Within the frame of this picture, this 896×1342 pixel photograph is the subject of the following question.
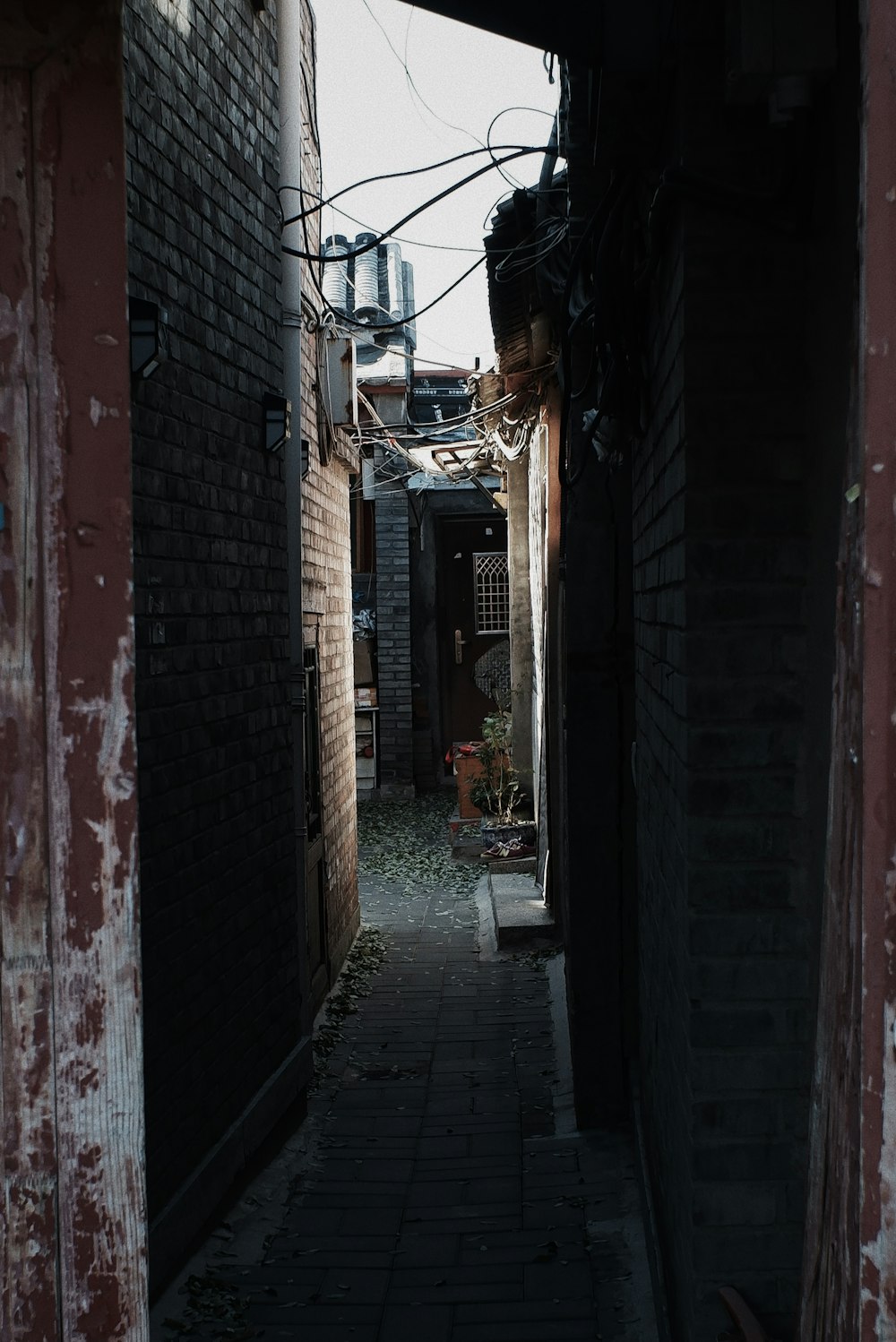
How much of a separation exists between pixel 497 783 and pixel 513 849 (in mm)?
1128

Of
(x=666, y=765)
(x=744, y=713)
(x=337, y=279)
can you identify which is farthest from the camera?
(x=337, y=279)

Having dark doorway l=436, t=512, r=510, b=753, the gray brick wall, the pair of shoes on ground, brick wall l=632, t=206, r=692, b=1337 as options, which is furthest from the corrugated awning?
dark doorway l=436, t=512, r=510, b=753

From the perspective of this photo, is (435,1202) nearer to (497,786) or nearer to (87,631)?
(87,631)

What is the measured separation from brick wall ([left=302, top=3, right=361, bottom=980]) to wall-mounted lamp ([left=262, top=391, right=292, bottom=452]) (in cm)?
165

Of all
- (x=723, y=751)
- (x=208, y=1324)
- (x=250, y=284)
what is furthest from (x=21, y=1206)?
(x=250, y=284)

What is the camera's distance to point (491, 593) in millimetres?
18453

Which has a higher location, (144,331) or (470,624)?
(144,331)

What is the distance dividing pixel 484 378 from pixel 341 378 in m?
1.54

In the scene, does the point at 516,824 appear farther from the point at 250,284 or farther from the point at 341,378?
the point at 250,284

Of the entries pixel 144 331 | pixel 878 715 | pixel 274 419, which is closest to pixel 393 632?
pixel 274 419

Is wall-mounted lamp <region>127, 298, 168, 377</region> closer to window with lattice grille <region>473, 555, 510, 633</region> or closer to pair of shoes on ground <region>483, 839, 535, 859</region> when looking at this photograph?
pair of shoes on ground <region>483, 839, 535, 859</region>

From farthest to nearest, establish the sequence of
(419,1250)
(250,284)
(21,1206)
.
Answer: (250,284), (419,1250), (21,1206)

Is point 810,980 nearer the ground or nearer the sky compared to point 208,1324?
nearer the sky

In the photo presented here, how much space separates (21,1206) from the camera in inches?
54.1
